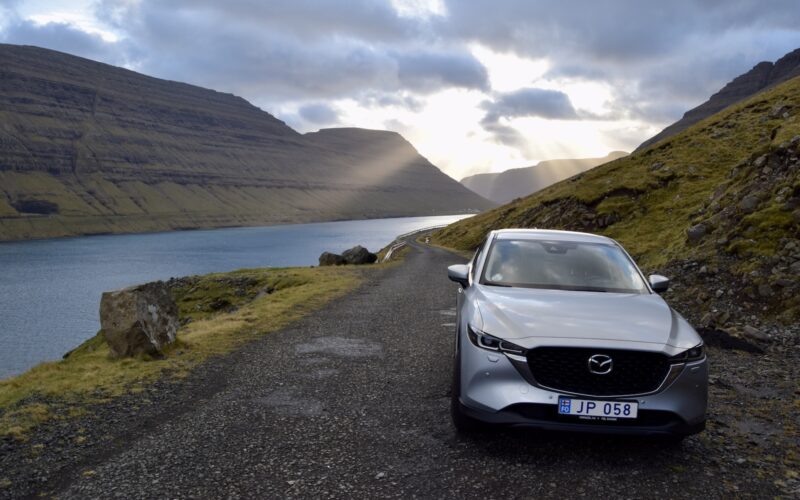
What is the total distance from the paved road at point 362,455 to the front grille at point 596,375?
86 cm

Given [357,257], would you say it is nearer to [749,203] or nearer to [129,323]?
[749,203]

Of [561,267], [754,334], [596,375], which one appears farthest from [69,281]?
[596,375]

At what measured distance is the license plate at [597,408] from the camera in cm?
487

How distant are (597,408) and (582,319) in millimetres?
937

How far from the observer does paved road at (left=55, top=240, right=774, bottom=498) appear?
480cm

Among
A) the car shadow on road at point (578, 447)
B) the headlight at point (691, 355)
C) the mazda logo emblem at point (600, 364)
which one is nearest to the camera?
the mazda logo emblem at point (600, 364)

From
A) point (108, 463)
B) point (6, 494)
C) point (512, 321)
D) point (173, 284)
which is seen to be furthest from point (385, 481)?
point (173, 284)

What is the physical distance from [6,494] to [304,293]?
52.7 ft

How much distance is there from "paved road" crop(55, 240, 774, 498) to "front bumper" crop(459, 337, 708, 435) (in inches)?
20.0

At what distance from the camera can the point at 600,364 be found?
4949mm

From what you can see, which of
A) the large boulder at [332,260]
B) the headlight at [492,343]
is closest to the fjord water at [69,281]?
the large boulder at [332,260]

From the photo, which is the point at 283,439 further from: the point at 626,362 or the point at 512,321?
the point at 626,362

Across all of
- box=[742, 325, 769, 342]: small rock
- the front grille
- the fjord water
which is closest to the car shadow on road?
the front grille

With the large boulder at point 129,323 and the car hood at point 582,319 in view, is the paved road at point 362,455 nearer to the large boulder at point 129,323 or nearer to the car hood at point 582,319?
the car hood at point 582,319
